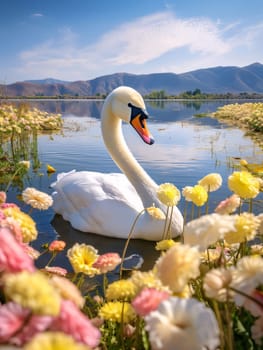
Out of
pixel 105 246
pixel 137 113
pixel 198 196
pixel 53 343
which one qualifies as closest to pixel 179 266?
pixel 53 343

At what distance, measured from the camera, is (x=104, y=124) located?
4242mm

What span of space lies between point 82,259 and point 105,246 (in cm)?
272

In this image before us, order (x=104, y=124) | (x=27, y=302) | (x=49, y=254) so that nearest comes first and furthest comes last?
(x=27, y=302)
(x=49, y=254)
(x=104, y=124)

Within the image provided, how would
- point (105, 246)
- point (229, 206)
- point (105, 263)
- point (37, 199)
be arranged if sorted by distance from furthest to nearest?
1. point (105, 246)
2. point (37, 199)
3. point (229, 206)
4. point (105, 263)

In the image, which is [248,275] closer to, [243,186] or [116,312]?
[116,312]

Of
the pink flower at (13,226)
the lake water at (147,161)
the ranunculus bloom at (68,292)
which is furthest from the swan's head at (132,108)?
the ranunculus bloom at (68,292)

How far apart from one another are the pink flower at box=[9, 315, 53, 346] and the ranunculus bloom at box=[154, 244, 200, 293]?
22 centimetres

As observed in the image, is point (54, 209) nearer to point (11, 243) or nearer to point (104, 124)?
point (104, 124)

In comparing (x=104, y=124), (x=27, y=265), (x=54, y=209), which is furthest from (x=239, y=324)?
(x=54, y=209)

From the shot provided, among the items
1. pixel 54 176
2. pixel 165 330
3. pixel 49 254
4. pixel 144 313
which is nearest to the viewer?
pixel 165 330

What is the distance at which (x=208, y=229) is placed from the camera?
700 millimetres

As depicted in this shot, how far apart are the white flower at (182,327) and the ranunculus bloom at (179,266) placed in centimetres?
7

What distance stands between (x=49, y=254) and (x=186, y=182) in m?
3.10

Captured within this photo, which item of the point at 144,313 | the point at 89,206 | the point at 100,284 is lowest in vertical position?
the point at 100,284
